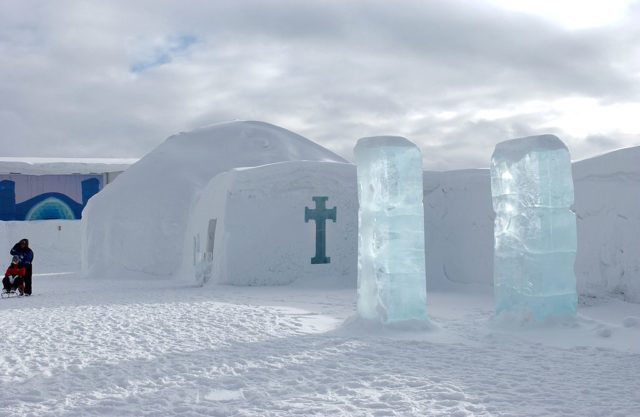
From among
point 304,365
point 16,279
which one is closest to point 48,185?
point 16,279

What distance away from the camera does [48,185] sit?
2928 cm

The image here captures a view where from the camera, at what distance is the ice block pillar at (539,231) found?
759cm

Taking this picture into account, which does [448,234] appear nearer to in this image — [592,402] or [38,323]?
[38,323]

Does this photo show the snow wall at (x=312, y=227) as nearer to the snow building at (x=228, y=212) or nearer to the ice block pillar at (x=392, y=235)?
the snow building at (x=228, y=212)

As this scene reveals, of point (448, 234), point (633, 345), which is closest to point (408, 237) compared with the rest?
point (633, 345)

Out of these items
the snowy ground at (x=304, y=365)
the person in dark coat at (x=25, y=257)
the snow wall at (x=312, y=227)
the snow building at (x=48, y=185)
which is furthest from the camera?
the snow building at (x=48, y=185)

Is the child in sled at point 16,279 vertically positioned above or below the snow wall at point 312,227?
below

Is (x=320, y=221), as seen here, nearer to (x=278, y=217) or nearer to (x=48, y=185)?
(x=278, y=217)

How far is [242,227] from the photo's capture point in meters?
13.6

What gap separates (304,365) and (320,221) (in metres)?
8.07

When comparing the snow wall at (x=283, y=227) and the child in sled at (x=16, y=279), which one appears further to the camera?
the snow wall at (x=283, y=227)

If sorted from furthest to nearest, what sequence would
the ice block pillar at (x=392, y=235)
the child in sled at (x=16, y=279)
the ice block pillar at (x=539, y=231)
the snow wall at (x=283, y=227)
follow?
1. the snow wall at (x=283, y=227)
2. the child in sled at (x=16, y=279)
3. the ice block pillar at (x=539, y=231)
4. the ice block pillar at (x=392, y=235)

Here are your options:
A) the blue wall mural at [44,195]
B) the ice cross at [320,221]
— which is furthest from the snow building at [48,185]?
the ice cross at [320,221]

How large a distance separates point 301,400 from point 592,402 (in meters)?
1.86
